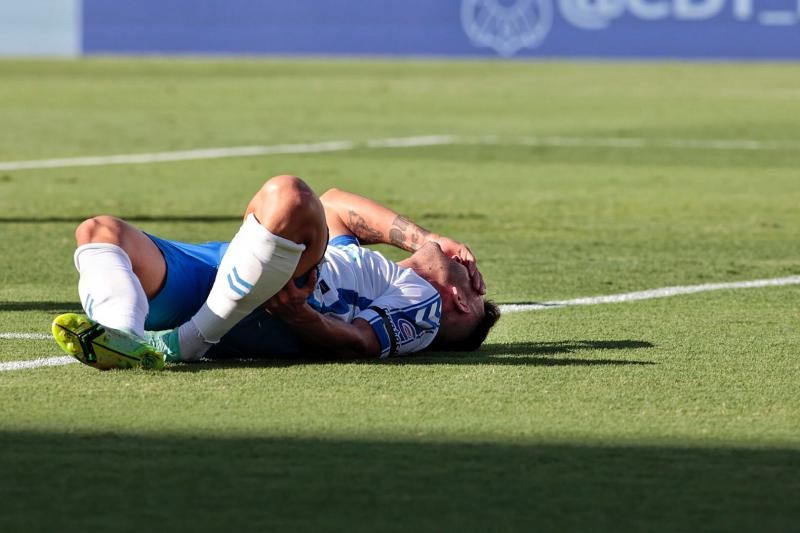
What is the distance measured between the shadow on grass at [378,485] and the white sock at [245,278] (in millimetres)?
883

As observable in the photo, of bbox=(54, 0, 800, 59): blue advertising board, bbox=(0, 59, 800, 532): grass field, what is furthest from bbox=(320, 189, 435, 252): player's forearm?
bbox=(54, 0, 800, 59): blue advertising board

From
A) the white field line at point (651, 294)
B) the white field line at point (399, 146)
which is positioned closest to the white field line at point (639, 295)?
the white field line at point (651, 294)

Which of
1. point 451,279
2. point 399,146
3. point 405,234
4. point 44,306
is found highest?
point 405,234

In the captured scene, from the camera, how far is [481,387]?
5.34 m

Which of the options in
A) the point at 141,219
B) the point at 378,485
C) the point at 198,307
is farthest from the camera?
the point at 141,219

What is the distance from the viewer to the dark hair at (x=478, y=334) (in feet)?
19.8

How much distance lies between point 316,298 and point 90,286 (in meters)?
0.77

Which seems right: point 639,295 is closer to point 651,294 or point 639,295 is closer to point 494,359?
point 651,294

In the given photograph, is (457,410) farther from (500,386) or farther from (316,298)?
(316,298)

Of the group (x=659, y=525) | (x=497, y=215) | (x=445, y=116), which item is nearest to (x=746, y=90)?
(x=445, y=116)

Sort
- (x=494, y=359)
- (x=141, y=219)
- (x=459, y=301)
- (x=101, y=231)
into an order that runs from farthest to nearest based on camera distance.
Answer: (x=141, y=219), (x=459, y=301), (x=494, y=359), (x=101, y=231)

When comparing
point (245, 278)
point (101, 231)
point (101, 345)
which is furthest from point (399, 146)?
point (101, 345)

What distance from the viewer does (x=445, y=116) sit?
20828mm

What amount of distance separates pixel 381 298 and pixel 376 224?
0.45 metres
